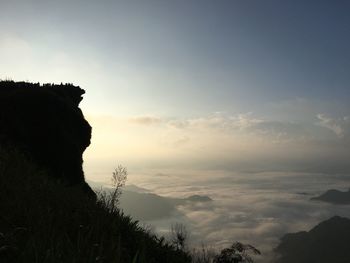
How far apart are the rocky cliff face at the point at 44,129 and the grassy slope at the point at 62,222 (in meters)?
4.24

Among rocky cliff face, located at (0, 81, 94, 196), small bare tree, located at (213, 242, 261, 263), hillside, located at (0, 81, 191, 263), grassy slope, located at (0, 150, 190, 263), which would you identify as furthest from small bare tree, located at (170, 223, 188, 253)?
rocky cliff face, located at (0, 81, 94, 196)

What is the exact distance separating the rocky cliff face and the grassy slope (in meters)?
4.24

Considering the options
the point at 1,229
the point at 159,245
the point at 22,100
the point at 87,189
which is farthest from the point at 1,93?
the point at 1,229

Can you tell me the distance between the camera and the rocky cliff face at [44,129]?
18719 millimetres

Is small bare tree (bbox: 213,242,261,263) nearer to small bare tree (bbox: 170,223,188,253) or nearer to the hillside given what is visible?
small bare tree (bbox: 170,223,188,253)

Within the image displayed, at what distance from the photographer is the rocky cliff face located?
18719 millimetres

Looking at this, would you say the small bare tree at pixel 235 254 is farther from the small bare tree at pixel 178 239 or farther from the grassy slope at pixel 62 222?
the grassy slope at pixel 62 222

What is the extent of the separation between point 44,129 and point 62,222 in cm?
1143

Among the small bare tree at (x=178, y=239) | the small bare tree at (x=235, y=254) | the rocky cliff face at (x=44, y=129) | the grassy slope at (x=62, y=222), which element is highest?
the rocky cliff face at (x=44, y=129)

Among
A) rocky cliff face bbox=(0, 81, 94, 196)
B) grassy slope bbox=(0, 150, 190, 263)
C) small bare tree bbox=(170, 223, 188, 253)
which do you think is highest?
rocky cliff face bbox=(0, 81, 94, 196)

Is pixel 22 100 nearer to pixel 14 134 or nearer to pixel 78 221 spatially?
pixel 14 134

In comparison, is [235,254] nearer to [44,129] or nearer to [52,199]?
[52,199]

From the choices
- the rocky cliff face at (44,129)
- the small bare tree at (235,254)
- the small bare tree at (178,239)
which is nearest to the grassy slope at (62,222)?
the small bare tree at (178,239)

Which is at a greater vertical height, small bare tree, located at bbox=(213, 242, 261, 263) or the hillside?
the hillside
